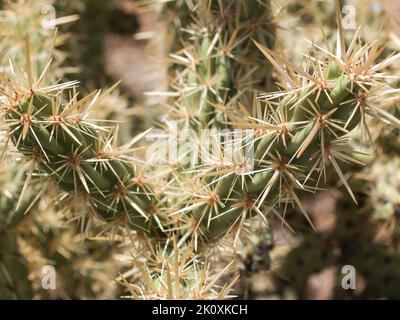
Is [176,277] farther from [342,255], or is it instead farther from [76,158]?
[342,255]

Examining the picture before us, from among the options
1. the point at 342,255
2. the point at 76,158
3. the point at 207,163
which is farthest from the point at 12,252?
the point at 342,255

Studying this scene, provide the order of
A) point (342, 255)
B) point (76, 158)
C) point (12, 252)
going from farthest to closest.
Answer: point (342, 255) < point (12, 252) < point (76, 158)

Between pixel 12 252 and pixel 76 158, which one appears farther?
pixel 12 252

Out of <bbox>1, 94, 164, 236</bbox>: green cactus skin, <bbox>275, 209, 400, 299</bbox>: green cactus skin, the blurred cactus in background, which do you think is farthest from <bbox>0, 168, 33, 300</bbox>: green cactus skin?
<bbox>275, 209, 400, 299</bbox>: green cactus skin

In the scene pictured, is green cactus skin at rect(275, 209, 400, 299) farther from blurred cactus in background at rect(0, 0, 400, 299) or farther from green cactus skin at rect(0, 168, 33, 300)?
green cactus skin at rect(0, 168, 33, 300)

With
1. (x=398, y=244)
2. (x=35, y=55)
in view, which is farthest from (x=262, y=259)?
(x=35, y=55)

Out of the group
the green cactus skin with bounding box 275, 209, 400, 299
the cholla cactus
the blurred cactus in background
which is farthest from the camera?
the green cactus skin with bounding box 275, 209, 400, 299

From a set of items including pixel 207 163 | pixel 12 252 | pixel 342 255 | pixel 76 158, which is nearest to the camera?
pixel 76 158

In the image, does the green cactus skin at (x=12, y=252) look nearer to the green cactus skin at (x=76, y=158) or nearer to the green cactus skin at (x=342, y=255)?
the green cactus skin at (x=76, y=158)

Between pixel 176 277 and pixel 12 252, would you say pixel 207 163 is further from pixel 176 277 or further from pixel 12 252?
pixel 12 252

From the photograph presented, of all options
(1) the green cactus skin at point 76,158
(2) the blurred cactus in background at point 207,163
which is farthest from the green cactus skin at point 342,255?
(1) the green cactus skin at point 76,158

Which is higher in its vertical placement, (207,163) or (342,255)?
Result: (207,163)
